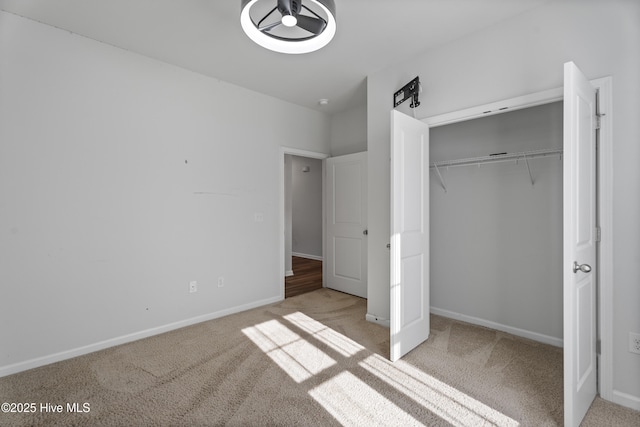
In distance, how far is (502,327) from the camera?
3.05m

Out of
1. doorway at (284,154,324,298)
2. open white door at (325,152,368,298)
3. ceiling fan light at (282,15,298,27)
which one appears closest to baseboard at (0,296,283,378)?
open white door at (325,152,368,298)

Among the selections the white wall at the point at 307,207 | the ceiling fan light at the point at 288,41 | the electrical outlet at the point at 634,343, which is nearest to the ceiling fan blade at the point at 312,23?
the ceiling fan light at the point at 288,41

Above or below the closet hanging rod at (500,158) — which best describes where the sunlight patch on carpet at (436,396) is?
below

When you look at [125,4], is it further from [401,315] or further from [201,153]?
[401,315]

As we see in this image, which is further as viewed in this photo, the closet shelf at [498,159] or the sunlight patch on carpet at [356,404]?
the closet shelf at [498,159]

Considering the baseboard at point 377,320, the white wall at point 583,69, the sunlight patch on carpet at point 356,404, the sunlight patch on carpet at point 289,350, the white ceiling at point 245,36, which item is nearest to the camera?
the sunlight patch on carpet at point 356,404

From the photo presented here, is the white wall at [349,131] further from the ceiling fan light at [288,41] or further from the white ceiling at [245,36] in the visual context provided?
the ceiling fan light at [288,41]

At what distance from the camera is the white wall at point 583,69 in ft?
6.15

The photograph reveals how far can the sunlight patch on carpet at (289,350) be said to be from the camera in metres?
2.33

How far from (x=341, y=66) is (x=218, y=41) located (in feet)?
3.99

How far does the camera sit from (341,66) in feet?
10.3

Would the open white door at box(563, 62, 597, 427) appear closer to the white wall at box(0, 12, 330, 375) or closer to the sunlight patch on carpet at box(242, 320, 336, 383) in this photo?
the sunlight patch on carpet at box(242, 320, 336, 383)

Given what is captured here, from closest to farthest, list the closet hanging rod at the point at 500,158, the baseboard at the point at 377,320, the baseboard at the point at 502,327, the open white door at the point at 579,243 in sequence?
the open white door at the point at 579,243 → the closet hanging rod at the point at 500,158 → the baseboard at the point at 502,327 → the baseboard at the point at 377,320

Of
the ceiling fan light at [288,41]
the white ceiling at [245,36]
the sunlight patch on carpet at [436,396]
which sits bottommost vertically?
the sunlight patch on carpet at [436,396]
